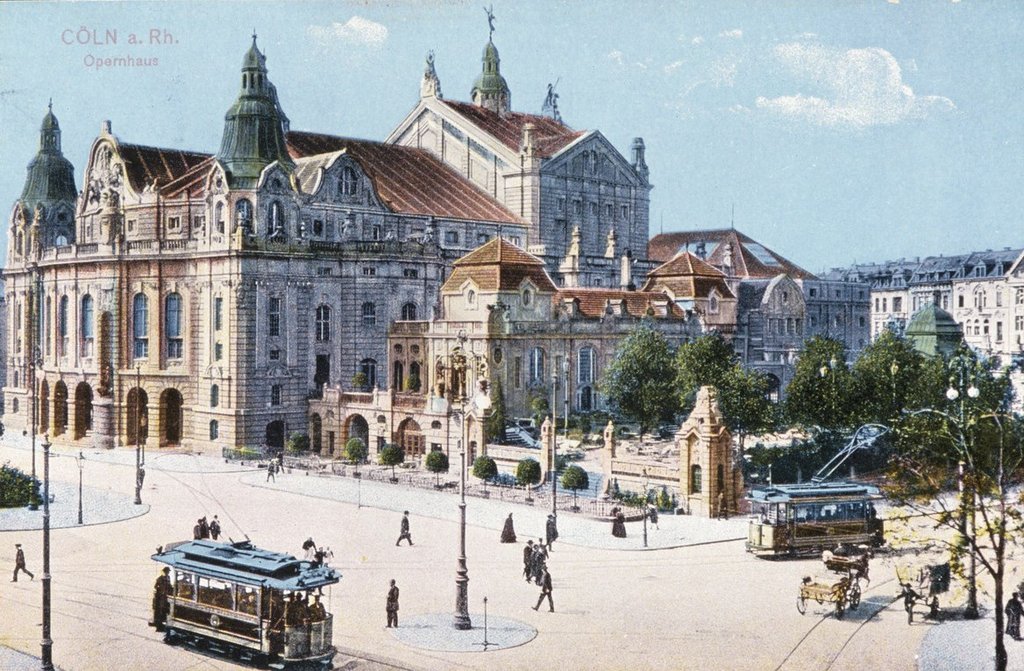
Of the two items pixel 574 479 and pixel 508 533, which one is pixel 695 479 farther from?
pixel 508 533

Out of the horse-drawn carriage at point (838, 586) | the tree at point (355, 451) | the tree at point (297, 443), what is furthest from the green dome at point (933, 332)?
the horse-drawn carriage at point (838, 586)

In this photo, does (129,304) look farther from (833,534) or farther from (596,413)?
(833,534)

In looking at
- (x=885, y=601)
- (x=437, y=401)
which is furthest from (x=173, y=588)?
(x=437, y=401)

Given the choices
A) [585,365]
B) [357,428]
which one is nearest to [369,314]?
[357,428]

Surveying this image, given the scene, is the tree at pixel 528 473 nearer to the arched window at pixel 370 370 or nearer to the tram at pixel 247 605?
the arched window at pixel 370 370

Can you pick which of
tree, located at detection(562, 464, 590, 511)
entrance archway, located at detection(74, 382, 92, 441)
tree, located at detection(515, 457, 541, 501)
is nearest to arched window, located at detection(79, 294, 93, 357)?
entrance archway, located at detection(74, 382, 92, 441)

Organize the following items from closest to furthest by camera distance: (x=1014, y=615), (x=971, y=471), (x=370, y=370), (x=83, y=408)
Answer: (x=971, y=471) → (x=1014, y=615) → (x=83, y=408) → (x=370, y=370)

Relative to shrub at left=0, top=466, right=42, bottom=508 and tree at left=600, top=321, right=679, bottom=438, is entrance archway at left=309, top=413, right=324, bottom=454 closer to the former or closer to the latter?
tree at left=600, top=321, right=679, bottom=438
